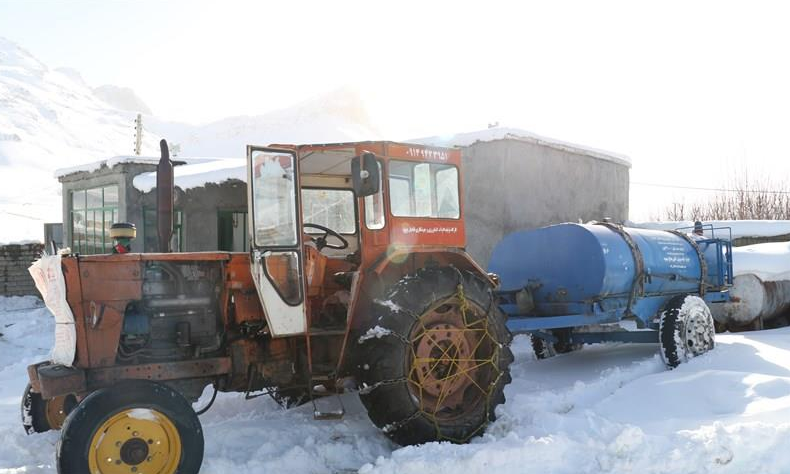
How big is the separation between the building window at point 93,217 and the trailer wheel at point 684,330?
11.2m

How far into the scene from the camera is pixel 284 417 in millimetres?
5875

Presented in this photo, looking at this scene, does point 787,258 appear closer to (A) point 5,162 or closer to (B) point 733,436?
(B) point 733,436

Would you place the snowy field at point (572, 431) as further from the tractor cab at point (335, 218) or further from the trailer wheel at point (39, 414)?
the tractor cab at point (335, 218)

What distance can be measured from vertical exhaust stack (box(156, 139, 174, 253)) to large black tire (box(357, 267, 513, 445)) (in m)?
2.03

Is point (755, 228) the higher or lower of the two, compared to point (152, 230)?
lower

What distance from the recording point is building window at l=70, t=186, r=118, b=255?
14656 mm

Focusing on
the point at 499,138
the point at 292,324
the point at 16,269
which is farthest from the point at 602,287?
the point at 16,269

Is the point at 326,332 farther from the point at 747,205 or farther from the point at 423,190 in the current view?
the point at 747,205

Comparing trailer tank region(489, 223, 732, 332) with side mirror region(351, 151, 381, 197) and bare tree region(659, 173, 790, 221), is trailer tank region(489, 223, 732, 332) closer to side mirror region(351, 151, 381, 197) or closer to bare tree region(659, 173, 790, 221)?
side mirror region(351, 151, 381, 197)

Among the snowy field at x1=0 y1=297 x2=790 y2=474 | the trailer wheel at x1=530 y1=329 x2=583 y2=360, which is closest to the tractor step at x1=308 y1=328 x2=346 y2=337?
the snowy field at x1=0 y1=297 x2=790 y2=474

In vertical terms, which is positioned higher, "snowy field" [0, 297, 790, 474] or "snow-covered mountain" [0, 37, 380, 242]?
"snow-covered mountain" [0, 37, 380, 242]

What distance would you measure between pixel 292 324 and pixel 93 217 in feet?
39.5

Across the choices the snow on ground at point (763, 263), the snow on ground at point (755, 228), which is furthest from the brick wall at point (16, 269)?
the snow on ground at point (763, 263)

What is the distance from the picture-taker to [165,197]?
5812 millimetres
